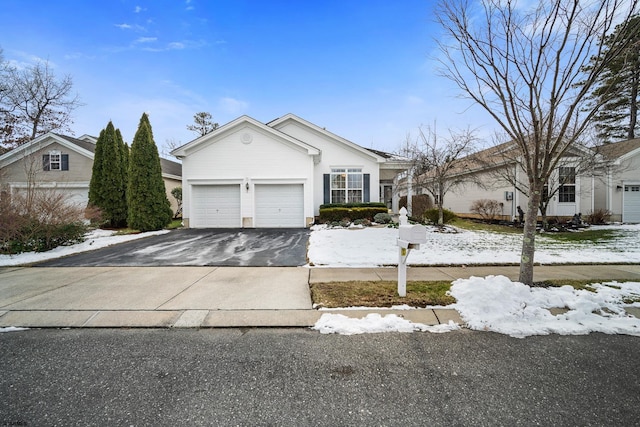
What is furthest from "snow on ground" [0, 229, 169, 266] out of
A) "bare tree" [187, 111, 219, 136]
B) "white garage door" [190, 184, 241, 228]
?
"bare tree" [187, 111, 219, 136]

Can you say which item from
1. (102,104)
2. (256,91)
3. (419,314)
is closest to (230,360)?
(419,314)

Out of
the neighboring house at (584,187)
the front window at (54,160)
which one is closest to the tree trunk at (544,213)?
the neighboring house at (584,187)

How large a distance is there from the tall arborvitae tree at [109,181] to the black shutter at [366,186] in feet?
42.8

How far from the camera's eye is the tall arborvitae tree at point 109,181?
1432 cm

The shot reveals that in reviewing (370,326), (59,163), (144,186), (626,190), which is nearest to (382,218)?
(370,326)

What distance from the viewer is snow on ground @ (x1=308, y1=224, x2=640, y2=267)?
6602 millimetres

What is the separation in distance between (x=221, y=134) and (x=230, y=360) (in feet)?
44.2

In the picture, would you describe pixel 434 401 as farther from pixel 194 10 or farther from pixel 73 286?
pixel 194 10

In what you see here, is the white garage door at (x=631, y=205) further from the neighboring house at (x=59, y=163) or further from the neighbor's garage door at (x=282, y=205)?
the neighboring house at (x=59, y=163)

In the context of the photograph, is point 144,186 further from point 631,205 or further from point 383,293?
point 631,205

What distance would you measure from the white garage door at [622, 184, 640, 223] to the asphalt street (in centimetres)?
1909

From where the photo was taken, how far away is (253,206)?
13961mm

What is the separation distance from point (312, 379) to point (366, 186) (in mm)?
13983

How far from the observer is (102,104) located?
15633 mm
